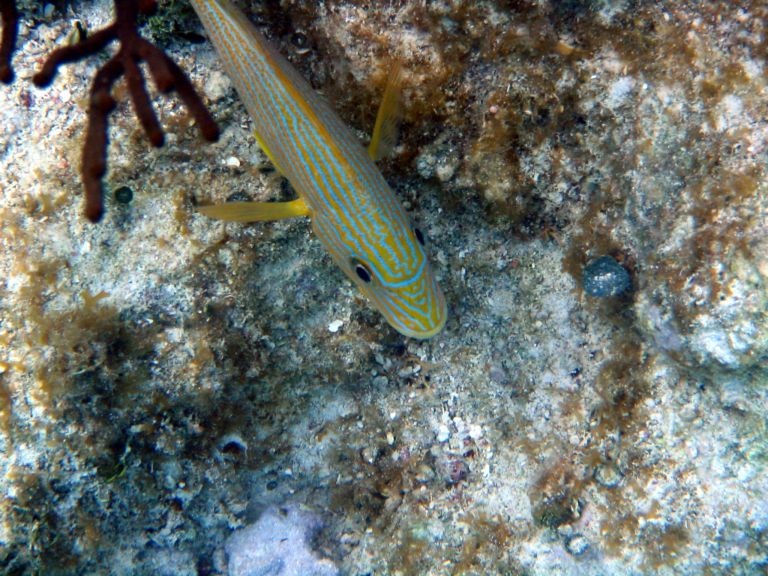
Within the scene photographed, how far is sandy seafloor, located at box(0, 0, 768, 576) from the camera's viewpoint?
2818 millimetres

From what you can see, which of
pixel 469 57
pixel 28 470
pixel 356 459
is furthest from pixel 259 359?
pixel 469 57

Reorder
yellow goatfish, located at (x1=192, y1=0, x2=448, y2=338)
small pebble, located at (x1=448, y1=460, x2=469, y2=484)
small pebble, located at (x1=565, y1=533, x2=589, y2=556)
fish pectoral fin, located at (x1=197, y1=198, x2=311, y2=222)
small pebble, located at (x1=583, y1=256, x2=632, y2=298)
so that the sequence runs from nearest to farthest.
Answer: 1. yellow goatfish, located at (x1=192, y1=0, x2=448, y2=338)
2. fish pectoral fin, located at (x1=197, y1=198, x2=311, y2=222)
3. small pebble, located at (x1=583, y1=256, x2=632, y2=298)
4. small pebble, located at (x1=565, y1=533, x2=589, y2=556)
5. small pebble, located at (x1=448, y1=460, x2=469, y2=484)

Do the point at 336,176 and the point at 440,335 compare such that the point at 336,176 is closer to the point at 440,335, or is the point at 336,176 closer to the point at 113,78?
the point at 113,78

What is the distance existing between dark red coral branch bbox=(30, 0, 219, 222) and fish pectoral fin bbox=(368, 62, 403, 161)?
1023 mm

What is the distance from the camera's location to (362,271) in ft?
8.81

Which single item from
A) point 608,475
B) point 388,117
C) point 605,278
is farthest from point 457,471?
point 388,117

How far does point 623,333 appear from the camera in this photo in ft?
11.4

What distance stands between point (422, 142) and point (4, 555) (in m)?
3.91

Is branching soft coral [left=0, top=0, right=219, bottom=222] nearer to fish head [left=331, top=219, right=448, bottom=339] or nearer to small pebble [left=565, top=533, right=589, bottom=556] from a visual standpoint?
fish head [left=331, top=219, right=448, bottom=339]

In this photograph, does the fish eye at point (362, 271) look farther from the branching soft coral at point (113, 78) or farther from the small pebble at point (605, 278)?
the small pebble at point (605, 278)

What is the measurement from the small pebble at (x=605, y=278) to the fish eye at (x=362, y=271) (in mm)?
1849

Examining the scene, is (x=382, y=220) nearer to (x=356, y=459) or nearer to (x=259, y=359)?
(x=259, y=359)

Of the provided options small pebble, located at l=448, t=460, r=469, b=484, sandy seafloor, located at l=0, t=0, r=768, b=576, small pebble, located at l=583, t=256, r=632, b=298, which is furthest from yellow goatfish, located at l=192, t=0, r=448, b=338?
small pebble, located at l=448, t=460, r=469, b=484

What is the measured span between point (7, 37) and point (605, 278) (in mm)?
4257
